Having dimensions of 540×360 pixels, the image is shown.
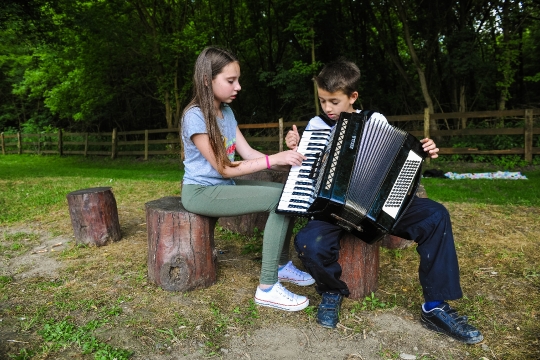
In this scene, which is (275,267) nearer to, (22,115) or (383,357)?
(383,357)

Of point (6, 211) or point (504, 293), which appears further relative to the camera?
point (6, 211)

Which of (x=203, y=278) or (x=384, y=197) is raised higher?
(x=384, y=197)

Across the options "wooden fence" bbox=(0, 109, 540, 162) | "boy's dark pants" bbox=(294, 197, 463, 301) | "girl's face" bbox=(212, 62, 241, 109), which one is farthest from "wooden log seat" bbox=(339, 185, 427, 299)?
"wooden fence" bbox=(0, 109, 540, 162)

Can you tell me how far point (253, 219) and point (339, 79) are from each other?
2.11 meters

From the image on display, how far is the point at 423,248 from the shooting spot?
2.55 m

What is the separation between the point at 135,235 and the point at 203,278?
1.80 m

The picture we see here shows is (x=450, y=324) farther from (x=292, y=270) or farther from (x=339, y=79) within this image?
(x=339, y=79)

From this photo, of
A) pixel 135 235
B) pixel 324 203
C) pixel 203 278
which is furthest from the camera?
pixel 135 235

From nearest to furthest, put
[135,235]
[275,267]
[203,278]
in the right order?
[275,267] < [203,278] < [135,235]

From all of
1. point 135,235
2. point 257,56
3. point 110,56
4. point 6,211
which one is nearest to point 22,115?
point 110,56

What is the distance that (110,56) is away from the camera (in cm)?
1599

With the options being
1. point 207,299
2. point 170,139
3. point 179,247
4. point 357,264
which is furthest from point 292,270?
point 170,139

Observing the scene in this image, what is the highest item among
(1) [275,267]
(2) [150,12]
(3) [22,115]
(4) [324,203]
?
(2) [150,12]

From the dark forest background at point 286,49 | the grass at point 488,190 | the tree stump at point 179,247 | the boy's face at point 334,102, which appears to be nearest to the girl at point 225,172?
the tree stump at point 179,247
